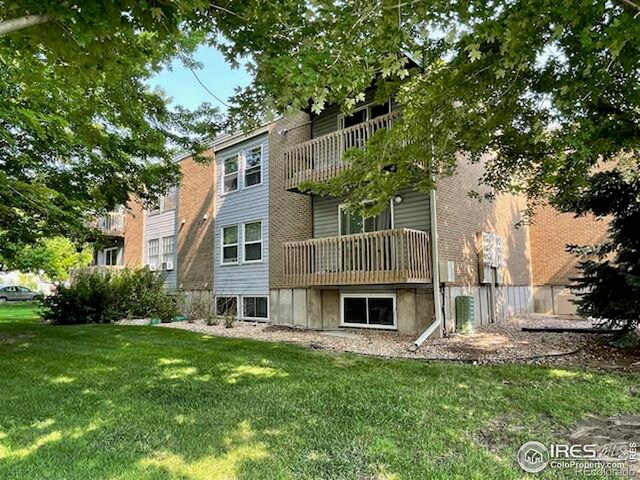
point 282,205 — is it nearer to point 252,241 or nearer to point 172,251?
point 252,241

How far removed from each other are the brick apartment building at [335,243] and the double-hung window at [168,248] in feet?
0.16

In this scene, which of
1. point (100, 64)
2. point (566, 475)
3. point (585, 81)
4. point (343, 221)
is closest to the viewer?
point (566, 475)

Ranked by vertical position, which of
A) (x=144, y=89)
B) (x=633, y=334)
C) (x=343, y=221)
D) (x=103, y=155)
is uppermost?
(x=144, y=89)

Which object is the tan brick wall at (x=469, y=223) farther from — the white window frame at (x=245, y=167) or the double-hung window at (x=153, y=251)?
the double-hung window at (x=153, y=251)

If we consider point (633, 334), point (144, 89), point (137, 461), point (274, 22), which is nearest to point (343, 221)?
point (144, 89)

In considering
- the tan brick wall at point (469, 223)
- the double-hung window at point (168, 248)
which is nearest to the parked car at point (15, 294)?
the double-hung window at point (168, 248)

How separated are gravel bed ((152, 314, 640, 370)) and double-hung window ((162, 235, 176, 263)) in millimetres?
7646

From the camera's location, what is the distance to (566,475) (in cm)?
310

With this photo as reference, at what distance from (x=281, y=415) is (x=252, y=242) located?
11311mm

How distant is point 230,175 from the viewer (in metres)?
16.6

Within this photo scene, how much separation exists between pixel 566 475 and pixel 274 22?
4553mm

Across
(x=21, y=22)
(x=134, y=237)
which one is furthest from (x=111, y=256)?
(x=21, y=22)

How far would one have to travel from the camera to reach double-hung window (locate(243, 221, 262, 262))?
15141 mm

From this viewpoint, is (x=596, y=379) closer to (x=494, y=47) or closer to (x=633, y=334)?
(x=633, y=334)
